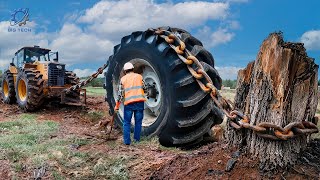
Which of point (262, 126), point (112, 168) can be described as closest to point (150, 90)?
point (112, 168)

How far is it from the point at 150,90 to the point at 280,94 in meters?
3.18

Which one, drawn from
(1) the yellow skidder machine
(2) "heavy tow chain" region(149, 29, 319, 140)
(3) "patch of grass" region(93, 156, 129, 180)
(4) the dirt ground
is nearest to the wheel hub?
(4) the dirt ground

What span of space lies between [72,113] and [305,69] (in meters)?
9.00

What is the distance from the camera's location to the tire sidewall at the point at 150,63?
563cm

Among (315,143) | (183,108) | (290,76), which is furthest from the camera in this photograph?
(183,108)

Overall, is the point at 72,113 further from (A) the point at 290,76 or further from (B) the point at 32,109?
(A) the point at 290,76

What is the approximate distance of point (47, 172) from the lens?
462 centimetres

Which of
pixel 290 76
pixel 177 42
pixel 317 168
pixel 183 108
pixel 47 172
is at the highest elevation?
pixel 177 42

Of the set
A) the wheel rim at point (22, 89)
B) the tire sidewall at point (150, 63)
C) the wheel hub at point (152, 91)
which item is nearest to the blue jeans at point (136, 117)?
the tire sidewall at point (150, 63)

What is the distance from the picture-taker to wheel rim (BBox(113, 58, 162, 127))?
6.27m

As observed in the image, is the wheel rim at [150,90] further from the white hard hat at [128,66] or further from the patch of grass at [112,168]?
the patch of grass at [112,168]

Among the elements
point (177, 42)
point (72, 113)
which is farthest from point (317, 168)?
point (72, 113)

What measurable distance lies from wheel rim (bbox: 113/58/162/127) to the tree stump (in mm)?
2683

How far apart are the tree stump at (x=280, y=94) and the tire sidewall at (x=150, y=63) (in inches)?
83.1
